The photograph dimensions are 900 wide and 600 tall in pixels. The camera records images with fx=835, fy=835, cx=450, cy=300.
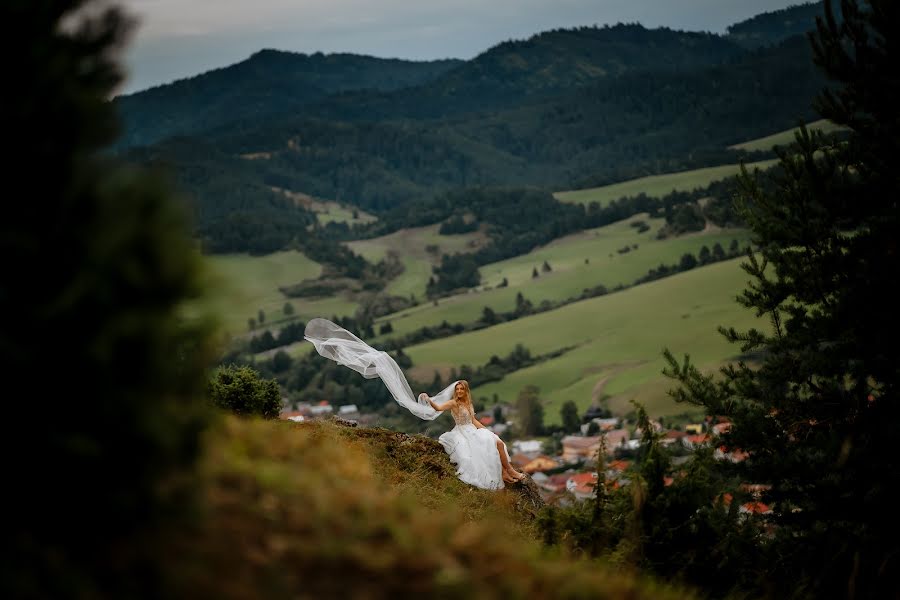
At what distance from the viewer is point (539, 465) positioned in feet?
219

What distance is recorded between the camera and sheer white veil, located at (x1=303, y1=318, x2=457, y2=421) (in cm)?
1631

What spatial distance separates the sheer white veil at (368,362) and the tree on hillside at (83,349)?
12.2 metres

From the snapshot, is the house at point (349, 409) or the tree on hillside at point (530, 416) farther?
the house at point (349, 409)

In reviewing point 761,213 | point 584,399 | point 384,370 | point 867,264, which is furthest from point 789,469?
point 584,399

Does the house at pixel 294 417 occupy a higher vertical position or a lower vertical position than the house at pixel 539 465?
higher

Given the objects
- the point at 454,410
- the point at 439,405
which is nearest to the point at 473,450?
the point at 454,410

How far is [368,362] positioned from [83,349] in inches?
520

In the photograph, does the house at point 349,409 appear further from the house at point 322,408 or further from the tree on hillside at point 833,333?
the tree on hillside at point 833,333

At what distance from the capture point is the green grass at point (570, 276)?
15012 centimetres

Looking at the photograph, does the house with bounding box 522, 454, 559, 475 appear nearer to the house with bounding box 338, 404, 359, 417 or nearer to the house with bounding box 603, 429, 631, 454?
the house with bounding box 603, 429, 631, 454

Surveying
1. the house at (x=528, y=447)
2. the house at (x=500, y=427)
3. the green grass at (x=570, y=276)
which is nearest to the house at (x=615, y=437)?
the house at (x=528, y=447)

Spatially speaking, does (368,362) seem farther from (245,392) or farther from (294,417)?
(245,392)

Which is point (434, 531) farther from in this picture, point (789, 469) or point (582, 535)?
point (789, 469)

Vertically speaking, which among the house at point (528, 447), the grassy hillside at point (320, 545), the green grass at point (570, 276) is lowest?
the house at point (528, 447)
